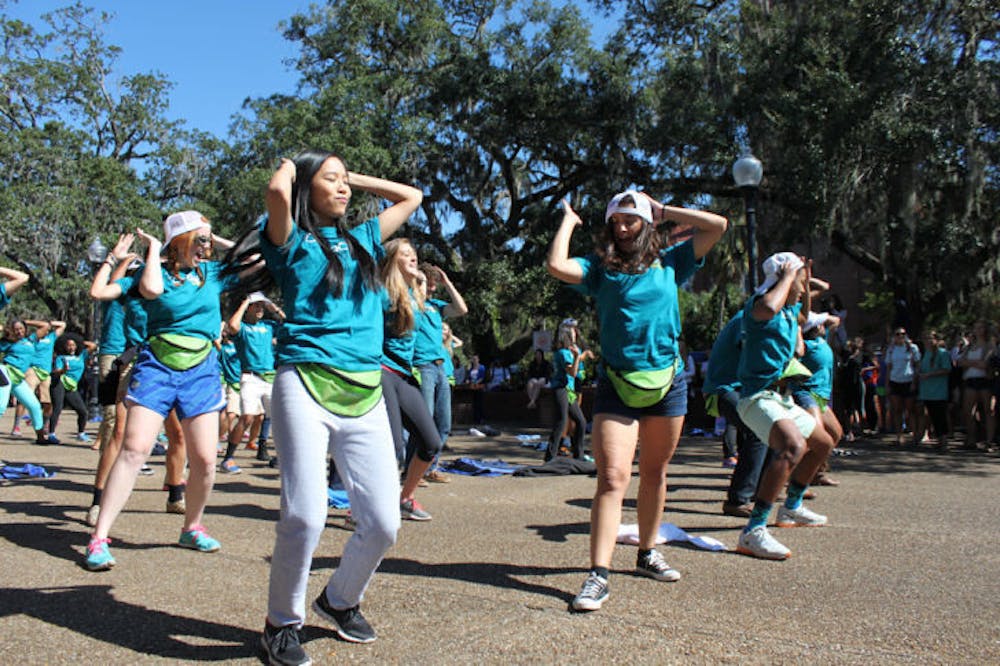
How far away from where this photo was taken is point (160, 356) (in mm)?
4863

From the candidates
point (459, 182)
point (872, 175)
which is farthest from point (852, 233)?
point (459, 182)

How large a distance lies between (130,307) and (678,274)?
4297 millimetres

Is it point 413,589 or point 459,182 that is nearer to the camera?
point 413,589

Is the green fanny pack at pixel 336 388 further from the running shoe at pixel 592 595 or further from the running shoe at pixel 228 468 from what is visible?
the running shoe at pixel 228 468

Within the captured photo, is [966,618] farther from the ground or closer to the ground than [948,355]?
closer to the ground

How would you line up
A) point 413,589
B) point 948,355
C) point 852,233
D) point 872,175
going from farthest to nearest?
point 852,233 < point 872,175 < point 948,355 < point 413,589

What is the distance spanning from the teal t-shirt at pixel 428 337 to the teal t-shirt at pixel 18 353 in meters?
7.24

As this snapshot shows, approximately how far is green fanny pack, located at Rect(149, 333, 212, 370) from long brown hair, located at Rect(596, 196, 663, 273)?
2468mm

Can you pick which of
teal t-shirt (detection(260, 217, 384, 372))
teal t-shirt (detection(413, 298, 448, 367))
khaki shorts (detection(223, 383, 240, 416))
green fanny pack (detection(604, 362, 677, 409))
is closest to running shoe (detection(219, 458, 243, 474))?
khaki shorts (detection(223, 383, 240, 416))

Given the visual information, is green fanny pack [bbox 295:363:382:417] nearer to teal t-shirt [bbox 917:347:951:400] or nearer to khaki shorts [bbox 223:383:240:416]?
khaki shorts [bbox 223:383:240:416]

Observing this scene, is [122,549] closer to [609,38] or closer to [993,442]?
[993,442]

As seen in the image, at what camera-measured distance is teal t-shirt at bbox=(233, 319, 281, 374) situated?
9312 mm

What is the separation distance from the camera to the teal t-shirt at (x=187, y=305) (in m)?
4.88

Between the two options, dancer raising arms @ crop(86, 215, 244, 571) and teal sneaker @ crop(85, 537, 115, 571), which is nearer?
teal sneaker @ crop(85, 537, 115, 571)
